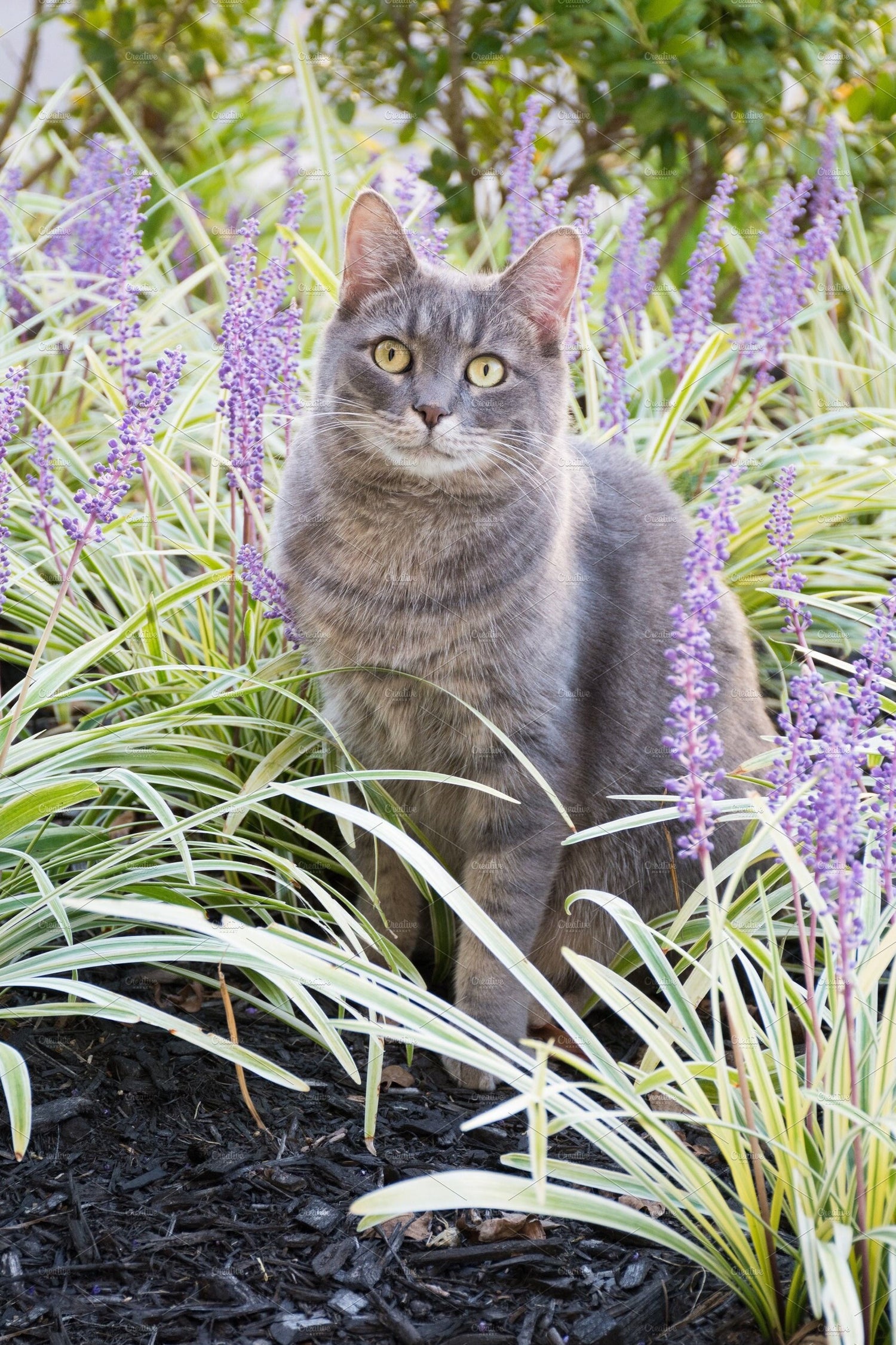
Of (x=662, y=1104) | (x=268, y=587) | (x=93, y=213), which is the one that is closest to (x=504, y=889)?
(x=662, y=1104)

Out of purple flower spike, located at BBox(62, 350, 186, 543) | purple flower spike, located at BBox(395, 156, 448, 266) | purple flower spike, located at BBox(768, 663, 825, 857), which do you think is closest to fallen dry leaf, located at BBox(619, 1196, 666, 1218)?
purple flower spike, located at BBox(768, 663, 825, 857)

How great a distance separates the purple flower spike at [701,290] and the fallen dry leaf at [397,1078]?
1.83 meters

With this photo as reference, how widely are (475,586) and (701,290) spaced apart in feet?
3.77

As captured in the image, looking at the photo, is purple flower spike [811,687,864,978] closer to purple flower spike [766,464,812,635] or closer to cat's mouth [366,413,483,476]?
purple flower spike [766,464,812,635]

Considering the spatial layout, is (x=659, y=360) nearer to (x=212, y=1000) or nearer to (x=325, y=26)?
(x=325, y=26)

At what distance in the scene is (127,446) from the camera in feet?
5.59

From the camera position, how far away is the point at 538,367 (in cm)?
228

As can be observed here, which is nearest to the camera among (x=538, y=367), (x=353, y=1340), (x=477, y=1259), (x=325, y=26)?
(x=353, y=1340)

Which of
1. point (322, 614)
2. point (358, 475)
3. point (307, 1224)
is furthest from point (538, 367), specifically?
point (307, 1224)

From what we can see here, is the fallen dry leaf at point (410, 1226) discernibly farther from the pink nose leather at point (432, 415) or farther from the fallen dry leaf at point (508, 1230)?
the pink nose leather at point (432, 415)

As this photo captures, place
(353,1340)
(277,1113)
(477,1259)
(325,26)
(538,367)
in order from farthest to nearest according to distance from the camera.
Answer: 1. (325,26)
2. (538,367)
3. (277,1113)
4. (477,1259)
5. (353,1340)

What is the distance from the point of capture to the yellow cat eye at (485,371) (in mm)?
2191

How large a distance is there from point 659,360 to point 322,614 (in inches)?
65.1

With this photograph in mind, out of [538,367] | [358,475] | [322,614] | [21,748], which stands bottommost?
[21,748]
